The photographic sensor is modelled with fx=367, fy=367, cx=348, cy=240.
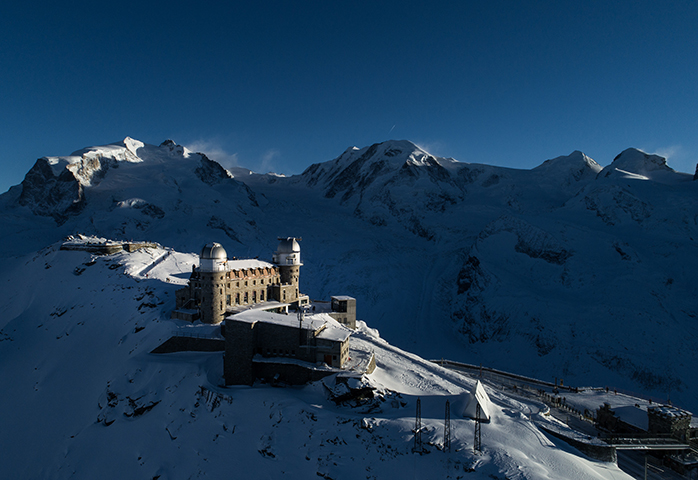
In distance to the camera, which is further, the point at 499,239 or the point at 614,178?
the point at 614,178

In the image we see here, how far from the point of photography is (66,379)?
44.9m

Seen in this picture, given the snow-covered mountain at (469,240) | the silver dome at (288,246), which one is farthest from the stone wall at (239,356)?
the snow-covered mountain at (469,240)

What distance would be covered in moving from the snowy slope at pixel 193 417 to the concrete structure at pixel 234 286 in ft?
10.8

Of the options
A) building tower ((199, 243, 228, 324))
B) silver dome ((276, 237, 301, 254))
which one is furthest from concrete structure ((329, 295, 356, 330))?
building tower ((199, 243, 228, 324))

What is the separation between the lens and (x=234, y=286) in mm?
48375

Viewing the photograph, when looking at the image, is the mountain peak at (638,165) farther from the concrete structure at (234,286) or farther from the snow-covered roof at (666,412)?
the concrete structure at (234,286)

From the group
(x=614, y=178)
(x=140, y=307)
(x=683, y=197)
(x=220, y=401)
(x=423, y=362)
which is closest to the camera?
(x=220, y=401)

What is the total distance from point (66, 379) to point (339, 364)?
114 feet

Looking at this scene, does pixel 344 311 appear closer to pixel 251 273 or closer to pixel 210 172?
pixel 251 273

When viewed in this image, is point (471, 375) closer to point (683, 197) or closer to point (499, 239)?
point (499, 239)

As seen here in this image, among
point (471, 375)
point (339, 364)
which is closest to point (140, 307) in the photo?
point (339, 364)

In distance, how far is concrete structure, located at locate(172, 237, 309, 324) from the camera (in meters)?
45.0

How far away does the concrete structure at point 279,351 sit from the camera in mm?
37031

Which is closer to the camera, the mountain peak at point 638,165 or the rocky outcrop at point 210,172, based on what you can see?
the mountain peak at point 638,165
